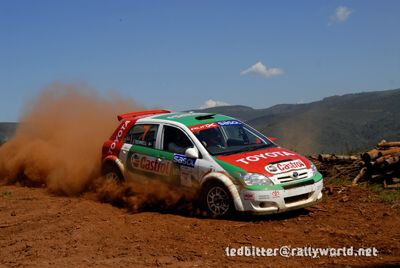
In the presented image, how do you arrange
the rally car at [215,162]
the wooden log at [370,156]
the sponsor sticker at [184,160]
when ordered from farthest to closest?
the wooden log at [370,156] < the sponsor sticker at [184,160] < the rally car at [215,162]

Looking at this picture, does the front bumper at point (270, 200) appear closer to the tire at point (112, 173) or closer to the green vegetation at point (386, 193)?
the green vegetation at point (386, 193)

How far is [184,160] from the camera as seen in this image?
28.5 ft

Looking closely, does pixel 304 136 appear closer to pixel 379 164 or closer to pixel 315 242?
pixel 379 164

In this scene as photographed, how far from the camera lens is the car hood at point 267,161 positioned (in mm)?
7883

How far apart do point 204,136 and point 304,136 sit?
30420 millimetres

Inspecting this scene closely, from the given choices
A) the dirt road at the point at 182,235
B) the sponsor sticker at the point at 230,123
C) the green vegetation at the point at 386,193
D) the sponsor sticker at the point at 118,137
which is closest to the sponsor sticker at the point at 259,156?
the dirt road at the point at 182,235

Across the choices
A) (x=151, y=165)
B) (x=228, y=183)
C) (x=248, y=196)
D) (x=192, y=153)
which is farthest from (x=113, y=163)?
(x=248, y=196)

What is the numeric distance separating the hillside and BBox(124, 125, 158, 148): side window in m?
15.2

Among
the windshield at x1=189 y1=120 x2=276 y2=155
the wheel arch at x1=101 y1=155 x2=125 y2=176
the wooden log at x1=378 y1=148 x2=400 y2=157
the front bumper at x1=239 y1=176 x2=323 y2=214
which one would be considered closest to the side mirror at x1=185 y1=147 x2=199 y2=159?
the windshield at x1=189 y1=120 x2=276 y2=155

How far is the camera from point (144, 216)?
8539 millimetres

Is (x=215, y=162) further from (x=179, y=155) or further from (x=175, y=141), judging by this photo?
(x=175, y=141)

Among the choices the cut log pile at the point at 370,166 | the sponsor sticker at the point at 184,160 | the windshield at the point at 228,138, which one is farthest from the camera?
the cut log pile at the point at 370,166

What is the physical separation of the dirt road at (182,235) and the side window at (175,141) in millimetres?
1238

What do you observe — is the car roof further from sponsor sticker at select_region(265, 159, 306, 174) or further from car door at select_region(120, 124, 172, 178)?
sponsor sticker at select_region(265, 159, 306, 174)
